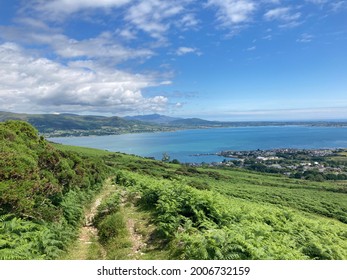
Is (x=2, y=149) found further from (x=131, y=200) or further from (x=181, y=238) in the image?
(x=181, y=238)


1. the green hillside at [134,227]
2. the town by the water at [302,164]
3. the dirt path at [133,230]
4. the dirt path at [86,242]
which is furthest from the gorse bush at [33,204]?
the town by the water at [302,164]

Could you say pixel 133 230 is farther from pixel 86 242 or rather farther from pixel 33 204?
pixel 33 204

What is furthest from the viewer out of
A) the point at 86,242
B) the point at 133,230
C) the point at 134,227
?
the point at 134,227

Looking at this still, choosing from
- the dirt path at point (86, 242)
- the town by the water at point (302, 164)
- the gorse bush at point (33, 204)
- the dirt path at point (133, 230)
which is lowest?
the town by the water at point (302, 164)

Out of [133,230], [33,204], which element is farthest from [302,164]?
[33,204]

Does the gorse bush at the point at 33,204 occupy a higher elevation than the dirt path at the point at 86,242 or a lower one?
higher

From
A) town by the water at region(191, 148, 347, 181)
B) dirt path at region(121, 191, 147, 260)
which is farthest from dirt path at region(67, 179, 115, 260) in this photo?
town by the water at region(191, 148, 347, 181)

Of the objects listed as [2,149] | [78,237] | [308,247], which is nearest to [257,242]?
[308,247]

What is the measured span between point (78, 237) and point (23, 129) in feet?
38.4

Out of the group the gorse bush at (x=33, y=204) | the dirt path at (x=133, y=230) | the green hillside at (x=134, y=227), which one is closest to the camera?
the green hillside at (x=134, y=227)

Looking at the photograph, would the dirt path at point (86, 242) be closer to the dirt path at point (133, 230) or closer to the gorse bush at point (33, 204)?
the gorse bush at point (33, 204)

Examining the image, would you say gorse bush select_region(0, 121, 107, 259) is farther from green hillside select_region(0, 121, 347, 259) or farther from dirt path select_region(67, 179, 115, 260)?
dirt path select_region(67, 179, 115, 260)

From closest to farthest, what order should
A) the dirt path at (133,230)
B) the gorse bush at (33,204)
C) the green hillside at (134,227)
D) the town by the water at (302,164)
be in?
the green hillside at (134,227) → the gorse bush at (33,204) → the dirt path at (133,230) → the town by the water at (302,164)

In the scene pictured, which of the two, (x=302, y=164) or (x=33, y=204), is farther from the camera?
(x=302, y=164)
